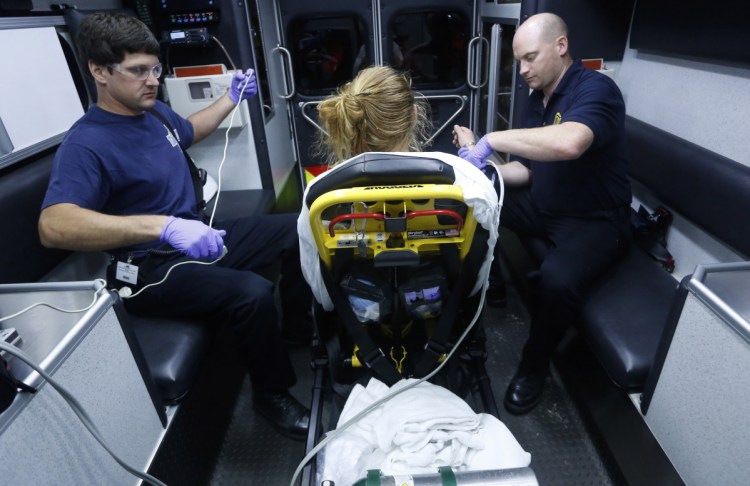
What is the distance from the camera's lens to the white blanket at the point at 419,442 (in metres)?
1.21

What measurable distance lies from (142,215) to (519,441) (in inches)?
69.9

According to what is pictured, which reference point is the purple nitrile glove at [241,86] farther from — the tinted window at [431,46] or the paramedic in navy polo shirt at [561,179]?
the tinted window at [431,46]

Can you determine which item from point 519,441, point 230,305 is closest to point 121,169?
point 230,305

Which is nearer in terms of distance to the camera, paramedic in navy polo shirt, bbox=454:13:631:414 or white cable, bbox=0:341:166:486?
white cable, bbox=0:341:166:486

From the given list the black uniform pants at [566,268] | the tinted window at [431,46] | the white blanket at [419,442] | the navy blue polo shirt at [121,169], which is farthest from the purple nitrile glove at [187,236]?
the tinted window at [431,46]

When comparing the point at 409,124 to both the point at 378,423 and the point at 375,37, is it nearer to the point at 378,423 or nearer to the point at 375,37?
the point at 378,423

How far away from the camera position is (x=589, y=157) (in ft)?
6.81

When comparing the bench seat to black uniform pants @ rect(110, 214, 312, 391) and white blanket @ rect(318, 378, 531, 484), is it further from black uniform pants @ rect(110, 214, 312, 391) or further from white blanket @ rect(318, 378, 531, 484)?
black uniform pants @ rect(110, 214, 312, 391)

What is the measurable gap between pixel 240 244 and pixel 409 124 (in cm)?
112

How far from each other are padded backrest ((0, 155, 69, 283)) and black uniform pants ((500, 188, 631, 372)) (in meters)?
2.04

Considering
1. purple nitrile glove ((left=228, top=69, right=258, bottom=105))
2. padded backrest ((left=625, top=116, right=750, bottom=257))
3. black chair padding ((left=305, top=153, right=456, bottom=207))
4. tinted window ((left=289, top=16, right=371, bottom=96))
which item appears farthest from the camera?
tinted window ((left=289, top=16, right=371, bottom=96))

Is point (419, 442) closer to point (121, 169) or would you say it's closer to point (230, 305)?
point (230, 305)

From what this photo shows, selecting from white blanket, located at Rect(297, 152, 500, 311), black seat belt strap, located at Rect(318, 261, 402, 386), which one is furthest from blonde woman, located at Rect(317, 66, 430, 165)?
black seat belt strap, located at Rect(318, 261, 402, 386)

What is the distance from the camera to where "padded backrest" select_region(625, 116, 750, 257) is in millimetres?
1716
